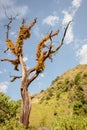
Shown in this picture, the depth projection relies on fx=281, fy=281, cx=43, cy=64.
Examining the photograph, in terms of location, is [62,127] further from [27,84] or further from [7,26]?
[7,26]

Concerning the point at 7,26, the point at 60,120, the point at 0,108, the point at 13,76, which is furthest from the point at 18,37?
the point at 60,120

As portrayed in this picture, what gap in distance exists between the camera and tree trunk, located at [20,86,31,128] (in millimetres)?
24056

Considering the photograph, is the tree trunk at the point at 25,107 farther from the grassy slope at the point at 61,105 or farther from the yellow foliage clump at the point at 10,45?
the grassy slope at the point at 61,105

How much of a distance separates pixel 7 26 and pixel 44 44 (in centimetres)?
457

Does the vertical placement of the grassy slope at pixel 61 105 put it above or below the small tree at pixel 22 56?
above

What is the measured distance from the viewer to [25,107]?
80.3 feet

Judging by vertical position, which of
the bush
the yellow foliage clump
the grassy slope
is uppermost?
the grassy slope

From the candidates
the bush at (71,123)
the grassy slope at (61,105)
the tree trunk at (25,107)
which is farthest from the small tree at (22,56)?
the grassy slope at (61,105)

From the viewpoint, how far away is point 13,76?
27.8 m

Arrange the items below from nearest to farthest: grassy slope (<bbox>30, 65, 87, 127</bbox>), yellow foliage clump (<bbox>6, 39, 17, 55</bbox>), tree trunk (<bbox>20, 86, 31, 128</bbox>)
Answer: tree trunk (<bbox>20, 86, 31, 128</bbox>)
yellow foliage clump (<bbox>6, 39, 17, 55</bbox>)
grassy slope (<bbox>30, 65, 87, 127</bbox>)

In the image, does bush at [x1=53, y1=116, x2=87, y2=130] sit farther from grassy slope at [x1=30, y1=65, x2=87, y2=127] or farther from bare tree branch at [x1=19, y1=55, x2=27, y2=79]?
grassy slope at [x1=30, y1=65, x2=87, y2=127]

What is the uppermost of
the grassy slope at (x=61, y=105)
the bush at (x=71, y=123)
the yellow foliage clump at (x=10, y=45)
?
the grassy slope at (x=61, y=105)

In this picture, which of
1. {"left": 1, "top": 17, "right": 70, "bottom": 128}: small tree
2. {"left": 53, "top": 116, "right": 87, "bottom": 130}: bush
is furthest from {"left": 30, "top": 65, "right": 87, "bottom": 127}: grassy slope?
{"left": 53, "top": 116, "right": 87, "bottom": 130}: bush

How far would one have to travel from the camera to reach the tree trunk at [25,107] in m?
24.1
